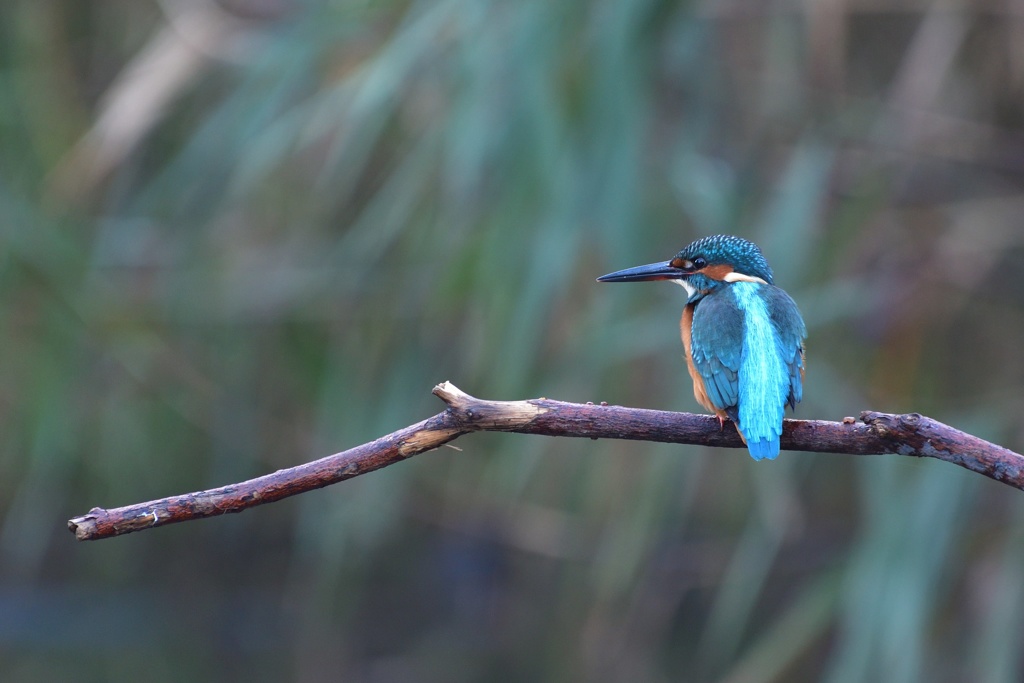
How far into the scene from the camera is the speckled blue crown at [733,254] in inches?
80.4

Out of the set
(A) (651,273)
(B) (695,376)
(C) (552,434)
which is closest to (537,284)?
(A) (651,273)

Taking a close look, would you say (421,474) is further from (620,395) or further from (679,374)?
(679,374)

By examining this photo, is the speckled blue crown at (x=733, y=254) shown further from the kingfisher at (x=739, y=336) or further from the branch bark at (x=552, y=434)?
the branch bark at (x=552, y=434)

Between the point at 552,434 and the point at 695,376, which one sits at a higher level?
the point at 695,376

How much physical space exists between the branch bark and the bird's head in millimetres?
766

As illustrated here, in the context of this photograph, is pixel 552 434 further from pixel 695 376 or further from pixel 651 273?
pixel 651 273

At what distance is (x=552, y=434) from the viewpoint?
121cm

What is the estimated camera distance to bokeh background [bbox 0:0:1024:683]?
9.81 ft

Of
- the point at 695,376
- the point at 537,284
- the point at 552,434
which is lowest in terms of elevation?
the point at 552,434

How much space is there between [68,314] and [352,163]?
1.28 meters

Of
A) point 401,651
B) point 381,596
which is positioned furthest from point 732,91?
point 381,596

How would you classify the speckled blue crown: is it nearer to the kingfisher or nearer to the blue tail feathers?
the kingfisher

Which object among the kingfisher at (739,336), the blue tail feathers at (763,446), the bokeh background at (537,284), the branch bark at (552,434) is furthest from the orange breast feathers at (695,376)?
the bokeh background at (537,284)

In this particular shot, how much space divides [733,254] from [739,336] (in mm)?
295
